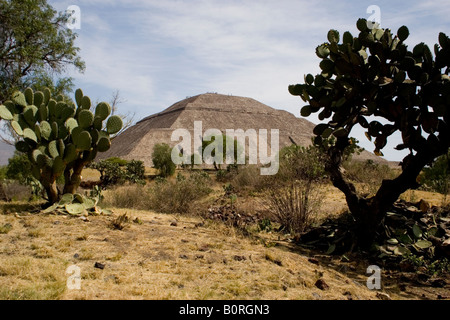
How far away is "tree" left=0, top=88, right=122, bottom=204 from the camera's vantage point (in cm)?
654

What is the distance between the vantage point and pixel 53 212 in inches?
254

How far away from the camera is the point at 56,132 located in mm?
6734

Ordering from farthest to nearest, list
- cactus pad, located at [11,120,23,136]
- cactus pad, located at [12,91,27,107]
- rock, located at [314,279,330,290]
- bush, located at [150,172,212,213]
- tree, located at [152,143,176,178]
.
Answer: tree, located at [152,143,176,178], bush, located at [150,172,212,213], cactus pad, located at [12,91,27,107], cactus pad, located at [11,120,23,136], rock, located at [314,279,330,290]

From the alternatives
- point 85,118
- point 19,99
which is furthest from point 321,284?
point 19,99

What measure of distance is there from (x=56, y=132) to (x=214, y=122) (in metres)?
54.9

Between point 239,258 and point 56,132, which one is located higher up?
point 56,132

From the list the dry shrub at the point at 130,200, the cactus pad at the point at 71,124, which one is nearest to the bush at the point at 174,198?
the dry shrub at the point at 130,200

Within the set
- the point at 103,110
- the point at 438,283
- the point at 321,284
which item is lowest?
the point at 438,283

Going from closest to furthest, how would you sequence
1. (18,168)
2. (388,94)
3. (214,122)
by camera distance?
(388,94) → (18,168) → (214,122)

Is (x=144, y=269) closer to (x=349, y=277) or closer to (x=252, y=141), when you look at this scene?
(x=349, y=277)

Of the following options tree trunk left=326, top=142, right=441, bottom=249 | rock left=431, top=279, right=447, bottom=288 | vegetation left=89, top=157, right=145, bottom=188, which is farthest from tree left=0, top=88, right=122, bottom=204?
vegetation left=89, top=157, right=145, bottom=188

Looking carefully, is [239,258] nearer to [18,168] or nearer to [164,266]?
[164,266]

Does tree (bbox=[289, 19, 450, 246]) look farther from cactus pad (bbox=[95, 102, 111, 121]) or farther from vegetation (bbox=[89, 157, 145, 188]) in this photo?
vegetation (bbox=[89, 157, 145, 188])

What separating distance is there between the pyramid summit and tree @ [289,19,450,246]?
44373 mm
